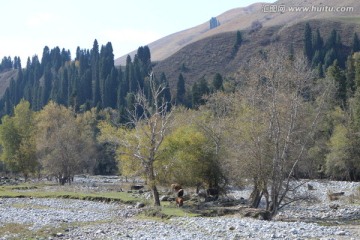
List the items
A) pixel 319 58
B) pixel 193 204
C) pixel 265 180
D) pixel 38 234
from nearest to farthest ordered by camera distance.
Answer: pixel 38 234, pixel 265 180, pixel 193 204, pixel 319 58

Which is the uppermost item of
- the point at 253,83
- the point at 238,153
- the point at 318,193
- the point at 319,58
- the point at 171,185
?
the point at 319,58

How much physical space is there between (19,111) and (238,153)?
2329 inches

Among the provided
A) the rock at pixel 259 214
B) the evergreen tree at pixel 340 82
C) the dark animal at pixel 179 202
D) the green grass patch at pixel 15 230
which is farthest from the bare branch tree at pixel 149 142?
the evergreen tree at pixel 340 82

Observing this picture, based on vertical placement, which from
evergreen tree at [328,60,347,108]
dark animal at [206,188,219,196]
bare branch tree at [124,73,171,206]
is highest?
evergreen tree at [328,60,347,108]

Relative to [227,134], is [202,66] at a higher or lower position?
higher

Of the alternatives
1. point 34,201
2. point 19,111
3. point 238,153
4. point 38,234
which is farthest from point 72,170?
point 38,234

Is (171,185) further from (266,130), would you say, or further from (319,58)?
(319,58)

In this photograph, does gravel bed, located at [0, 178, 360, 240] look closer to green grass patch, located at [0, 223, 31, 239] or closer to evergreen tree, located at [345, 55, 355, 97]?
green grass patch, located at [0, 223, 31, 239]

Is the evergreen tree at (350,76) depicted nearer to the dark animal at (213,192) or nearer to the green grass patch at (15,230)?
the dark animal at (213,192)

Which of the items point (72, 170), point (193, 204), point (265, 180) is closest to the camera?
point (265, 180)

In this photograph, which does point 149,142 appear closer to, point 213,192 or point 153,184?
point 153,184

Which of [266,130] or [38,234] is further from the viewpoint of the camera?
[266,130]

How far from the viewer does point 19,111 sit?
274ft

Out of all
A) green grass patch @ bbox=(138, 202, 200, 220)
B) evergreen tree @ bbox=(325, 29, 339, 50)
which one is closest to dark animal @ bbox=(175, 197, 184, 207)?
green grass patch @ bbox=(138, 202, 200, 220)
